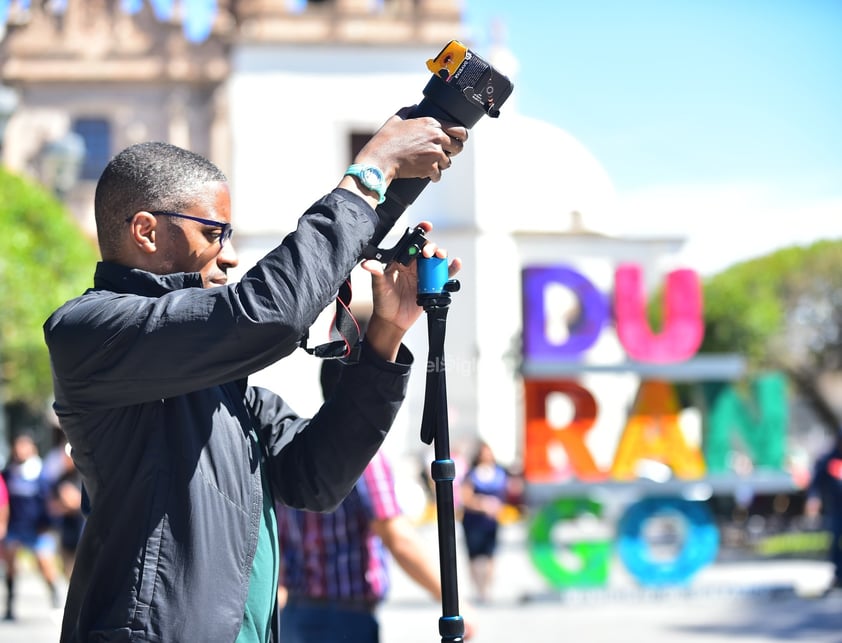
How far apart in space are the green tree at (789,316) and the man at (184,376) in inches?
1351

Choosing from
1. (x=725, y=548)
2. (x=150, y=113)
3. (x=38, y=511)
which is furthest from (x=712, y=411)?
(x=150, y=113)

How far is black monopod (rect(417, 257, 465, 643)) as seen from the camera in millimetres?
2443

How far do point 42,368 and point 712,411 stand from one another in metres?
18.8

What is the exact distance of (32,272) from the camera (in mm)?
26234

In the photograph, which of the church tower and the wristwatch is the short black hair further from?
the church tower

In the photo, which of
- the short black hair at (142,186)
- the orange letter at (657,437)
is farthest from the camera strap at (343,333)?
the orange letter at (657,437)

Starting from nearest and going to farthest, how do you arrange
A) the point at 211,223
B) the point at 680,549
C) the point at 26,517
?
the point at 211,223 < the point at 26,517 < the point at 680,549

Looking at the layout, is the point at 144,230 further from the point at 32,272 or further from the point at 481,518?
the point at 32,272

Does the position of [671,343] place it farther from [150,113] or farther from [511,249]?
[150,113]

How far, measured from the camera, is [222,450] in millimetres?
2242

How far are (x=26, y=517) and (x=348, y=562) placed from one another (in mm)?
8783

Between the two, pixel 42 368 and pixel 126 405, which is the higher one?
pixel 42 368

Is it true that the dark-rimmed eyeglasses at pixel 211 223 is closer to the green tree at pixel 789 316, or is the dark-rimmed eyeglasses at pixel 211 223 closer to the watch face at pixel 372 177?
the watch face at pixel 372 177

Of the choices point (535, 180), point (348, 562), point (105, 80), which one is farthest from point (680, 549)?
point (105, 80)
